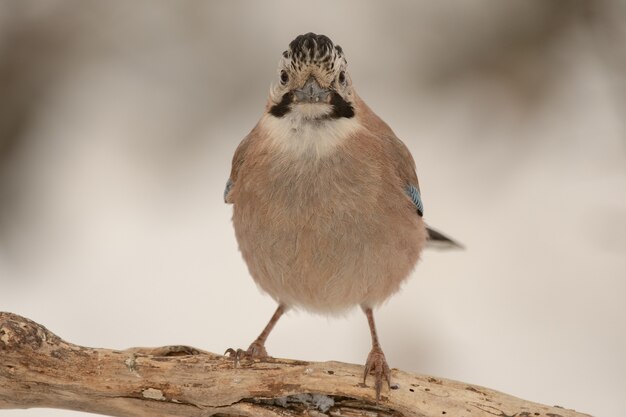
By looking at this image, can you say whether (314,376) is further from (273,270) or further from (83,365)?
(83,365)

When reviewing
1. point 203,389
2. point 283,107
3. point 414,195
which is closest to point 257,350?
point 203,389

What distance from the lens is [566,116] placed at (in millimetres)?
7172

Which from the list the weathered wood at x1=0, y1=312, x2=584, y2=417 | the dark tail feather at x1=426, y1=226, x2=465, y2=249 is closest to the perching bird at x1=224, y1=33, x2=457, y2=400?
the weathered wood at x1=0, y1=312, x2=584, y2=417

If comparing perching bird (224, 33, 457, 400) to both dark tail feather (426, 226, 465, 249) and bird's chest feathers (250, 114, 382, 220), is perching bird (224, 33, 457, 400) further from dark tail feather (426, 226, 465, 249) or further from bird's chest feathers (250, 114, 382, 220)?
dark tail feather (426, 226, 465, 249)

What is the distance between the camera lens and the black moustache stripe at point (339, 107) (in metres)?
3.98

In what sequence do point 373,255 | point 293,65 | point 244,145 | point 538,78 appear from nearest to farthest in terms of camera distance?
point 293,65
point 373,255
point 244,145
point 538,78

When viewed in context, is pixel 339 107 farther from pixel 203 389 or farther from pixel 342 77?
pixel 203 389

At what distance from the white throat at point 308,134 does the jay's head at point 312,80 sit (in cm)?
3

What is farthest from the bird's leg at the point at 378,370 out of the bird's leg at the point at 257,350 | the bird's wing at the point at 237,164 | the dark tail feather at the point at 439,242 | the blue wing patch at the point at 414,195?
the dark tail feather at the point at 439,242

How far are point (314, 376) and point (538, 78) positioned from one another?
3.95 m

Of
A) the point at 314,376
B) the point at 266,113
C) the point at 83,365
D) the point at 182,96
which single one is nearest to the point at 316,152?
the point at 266,113

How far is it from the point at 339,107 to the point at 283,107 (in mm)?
244

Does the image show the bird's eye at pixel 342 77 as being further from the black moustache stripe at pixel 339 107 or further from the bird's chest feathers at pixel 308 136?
the bird's chest feathers at pixel 308 136

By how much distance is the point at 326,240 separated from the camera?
4047 millimetres
